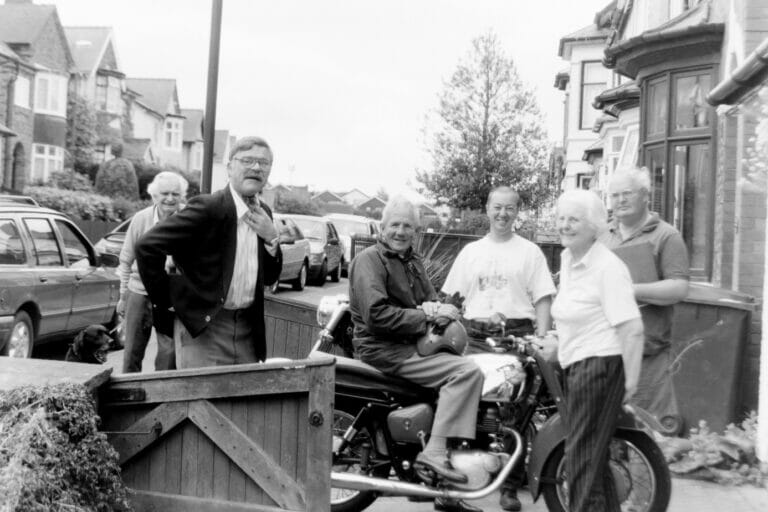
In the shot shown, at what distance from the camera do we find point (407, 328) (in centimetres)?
504

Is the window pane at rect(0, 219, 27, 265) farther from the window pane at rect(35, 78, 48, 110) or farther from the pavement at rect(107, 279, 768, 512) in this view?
the window pane at rect(35, 78, 48, 110)

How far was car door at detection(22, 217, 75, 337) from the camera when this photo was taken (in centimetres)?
1028

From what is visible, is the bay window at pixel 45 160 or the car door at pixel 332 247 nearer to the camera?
the car door at pixel 332 247

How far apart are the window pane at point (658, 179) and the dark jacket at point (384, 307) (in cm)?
737

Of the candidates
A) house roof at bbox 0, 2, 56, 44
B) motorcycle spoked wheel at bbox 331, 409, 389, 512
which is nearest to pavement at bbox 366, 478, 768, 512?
motorcycle spoked wheel at bbox 331, 409, 389, 512

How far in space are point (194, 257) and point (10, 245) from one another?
5948 millimetres

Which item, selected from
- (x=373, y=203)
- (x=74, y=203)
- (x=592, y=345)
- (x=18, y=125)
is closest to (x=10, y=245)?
(x=592, y=345)

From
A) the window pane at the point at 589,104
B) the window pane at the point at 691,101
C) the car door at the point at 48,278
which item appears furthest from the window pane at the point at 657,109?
the window pane at the point at 589,104

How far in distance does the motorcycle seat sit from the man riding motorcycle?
0.16 feet

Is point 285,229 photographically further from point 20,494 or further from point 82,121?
point 82,121

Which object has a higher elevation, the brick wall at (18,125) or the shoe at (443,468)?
the brick wall at (18,125)

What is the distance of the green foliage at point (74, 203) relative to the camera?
3381cm

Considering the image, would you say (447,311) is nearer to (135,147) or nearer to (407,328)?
(407,328)

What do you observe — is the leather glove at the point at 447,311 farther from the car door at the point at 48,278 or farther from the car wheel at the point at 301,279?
the car wheel at the point at 301,279
